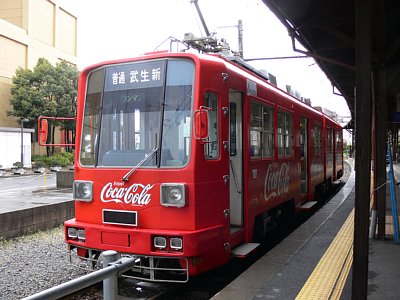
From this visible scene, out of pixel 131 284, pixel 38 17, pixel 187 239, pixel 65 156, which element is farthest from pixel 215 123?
pixel 38 17

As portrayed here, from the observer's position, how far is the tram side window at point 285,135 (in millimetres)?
7806

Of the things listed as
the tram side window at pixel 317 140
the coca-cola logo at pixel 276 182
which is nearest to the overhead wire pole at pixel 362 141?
the coca-cola logo at pixel 276 182

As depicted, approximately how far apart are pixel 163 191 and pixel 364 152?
2295mm

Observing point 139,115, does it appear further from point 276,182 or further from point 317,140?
point 317,140

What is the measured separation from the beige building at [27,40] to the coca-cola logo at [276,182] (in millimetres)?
27476

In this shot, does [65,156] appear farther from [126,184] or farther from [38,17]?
[126,184]

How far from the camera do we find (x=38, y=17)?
138 feet

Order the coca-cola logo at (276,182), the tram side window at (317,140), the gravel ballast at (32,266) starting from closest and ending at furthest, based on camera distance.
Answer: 1. the gravel ballast at (32,266)
2. the coca-cola logo at (276,182)
3. the tram side window at (317,140)

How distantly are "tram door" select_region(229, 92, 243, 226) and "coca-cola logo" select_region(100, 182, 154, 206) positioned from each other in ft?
4.92

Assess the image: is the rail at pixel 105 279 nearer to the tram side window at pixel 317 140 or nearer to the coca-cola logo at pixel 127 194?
the coca-cola logo at pixel 127 194

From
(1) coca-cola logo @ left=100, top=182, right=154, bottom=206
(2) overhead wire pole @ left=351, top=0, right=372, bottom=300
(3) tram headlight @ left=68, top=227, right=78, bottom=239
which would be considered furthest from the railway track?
(2) overhead wire pole @ left=351, top=0, right=372, bottom=300

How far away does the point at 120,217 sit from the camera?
16.7 feet

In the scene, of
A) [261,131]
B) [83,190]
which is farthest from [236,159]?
[83,190]

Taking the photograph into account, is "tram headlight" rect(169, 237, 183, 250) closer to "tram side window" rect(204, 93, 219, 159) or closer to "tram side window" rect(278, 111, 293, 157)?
"tram side window" rect(204, 93, 219, 159)
